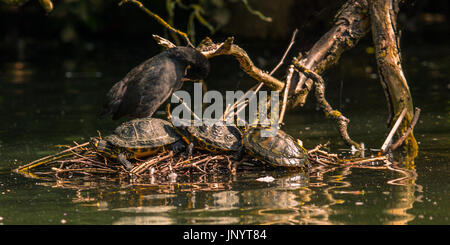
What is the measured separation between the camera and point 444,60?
17375 millimetres

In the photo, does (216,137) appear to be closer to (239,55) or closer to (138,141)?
(138,141)

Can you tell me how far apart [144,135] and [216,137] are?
2.07 feet

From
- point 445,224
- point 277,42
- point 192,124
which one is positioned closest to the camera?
point 445,224

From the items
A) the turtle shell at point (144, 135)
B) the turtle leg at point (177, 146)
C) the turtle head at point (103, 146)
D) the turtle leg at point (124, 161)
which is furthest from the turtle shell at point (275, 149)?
the turtle head at point (103, 146)

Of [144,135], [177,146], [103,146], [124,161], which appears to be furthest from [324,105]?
[103,146]

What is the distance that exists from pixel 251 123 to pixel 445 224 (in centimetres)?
303

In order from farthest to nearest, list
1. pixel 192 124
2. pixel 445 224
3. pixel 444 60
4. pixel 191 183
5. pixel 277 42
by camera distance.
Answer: pixel 277 42, pixel 444 60, pixel 192 124, pixel 191 183, pixel 445 224

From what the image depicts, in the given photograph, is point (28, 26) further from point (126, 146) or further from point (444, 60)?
point (126, 146)

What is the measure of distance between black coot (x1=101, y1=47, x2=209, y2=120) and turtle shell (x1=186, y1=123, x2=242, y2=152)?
627 millimetres

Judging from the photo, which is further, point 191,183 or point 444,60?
point 444,60

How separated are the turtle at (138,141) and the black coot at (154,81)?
1.20 feet

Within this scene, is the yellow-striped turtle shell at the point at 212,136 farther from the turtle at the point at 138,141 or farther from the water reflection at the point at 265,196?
the water reflection at the point at 265,196

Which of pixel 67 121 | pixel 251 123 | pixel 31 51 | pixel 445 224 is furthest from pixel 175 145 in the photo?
pixel 31 51

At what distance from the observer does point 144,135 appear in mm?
7113
